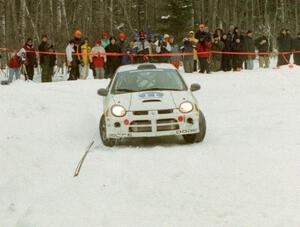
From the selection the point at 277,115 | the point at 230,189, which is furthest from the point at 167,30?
the point at 230,189

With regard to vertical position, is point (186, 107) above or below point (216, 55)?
below

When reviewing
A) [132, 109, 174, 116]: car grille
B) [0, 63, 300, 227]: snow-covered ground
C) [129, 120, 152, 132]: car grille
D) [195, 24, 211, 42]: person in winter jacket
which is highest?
[195, 24, 211, 42]: person in winter jacket

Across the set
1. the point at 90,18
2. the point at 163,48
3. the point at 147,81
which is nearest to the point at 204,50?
the point at 163,48

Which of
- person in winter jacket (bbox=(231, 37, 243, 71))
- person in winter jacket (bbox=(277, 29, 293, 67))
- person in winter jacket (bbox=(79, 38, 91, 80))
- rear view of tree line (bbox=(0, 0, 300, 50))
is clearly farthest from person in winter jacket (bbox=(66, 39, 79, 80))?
person in winter jacket (bbox=(277, 29, 293, 67))

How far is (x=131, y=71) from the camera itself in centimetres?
1087

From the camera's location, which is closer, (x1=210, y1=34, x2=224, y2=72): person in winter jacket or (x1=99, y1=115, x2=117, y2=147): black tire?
(x1=99, y1=115, x2=117, y2=147): black tire

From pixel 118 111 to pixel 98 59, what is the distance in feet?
38.9

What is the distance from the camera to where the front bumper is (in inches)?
367

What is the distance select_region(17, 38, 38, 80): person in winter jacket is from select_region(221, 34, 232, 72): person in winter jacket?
316 inches

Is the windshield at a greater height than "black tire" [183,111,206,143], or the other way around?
the windshield

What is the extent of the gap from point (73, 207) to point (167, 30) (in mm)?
33190

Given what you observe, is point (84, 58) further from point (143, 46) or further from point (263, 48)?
point (263, 48)

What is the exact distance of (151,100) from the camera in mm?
9523

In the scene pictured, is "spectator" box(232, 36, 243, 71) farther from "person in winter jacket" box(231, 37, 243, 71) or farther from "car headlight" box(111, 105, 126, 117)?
"car headlight" box(111, 105, 126, 117)
